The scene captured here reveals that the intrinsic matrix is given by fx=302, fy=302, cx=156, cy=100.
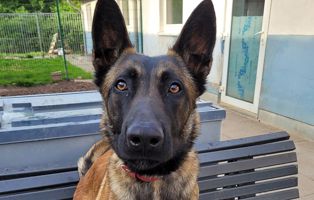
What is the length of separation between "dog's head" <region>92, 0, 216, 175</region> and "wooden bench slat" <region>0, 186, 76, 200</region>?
1.65 feet

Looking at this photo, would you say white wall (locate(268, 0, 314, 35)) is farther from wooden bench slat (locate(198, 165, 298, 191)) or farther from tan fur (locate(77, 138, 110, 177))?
tan fur (locate(77, 138, 110, 177))

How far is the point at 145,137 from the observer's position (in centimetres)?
133

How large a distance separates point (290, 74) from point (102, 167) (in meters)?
3.98

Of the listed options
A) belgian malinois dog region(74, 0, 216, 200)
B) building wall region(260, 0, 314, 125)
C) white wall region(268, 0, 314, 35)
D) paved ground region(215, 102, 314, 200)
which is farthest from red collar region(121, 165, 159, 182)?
white wall region(268, 0, 314, 35)

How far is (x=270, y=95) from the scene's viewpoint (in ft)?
17.9

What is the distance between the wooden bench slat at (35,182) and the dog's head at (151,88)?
0.45 meters

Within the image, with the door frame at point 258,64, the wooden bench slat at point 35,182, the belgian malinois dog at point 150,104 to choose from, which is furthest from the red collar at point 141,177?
the door frame at point 258,64

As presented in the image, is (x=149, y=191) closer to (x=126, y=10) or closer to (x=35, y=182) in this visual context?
(x=35, y=182)

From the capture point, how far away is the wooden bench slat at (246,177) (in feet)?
7.47

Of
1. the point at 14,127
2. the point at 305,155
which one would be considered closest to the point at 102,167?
the point at 14,127

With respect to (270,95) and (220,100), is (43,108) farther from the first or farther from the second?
(220,100)

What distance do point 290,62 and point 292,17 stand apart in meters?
0.73

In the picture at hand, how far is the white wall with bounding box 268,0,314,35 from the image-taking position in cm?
457

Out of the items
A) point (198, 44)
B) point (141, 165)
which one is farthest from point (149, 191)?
point (198, 44)
